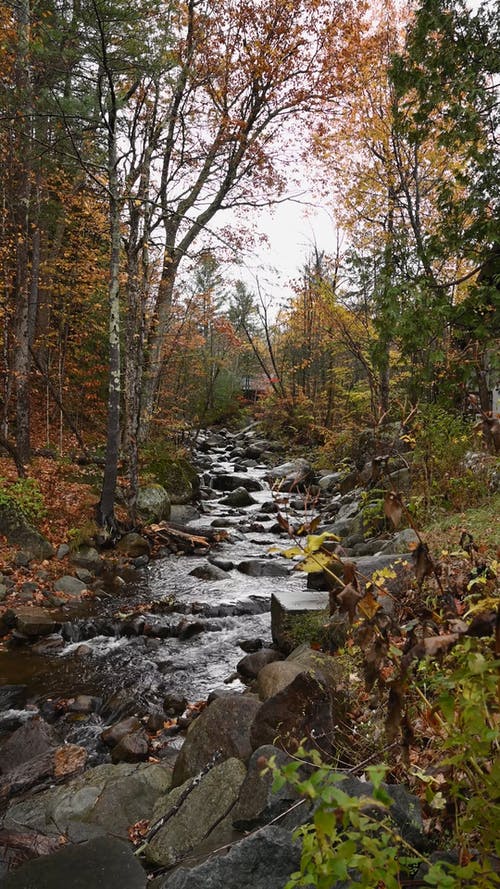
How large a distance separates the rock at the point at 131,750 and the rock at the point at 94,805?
37 centimetres

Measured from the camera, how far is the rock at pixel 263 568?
9.51 m

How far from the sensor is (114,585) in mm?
8711

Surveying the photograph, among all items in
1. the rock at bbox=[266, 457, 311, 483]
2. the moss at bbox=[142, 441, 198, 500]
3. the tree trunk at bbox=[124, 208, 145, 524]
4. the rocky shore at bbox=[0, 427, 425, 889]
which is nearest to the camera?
the rocky shore at bbox=[0, 427, 425, 889]

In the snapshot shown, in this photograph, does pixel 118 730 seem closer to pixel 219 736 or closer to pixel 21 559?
pixel 219 736

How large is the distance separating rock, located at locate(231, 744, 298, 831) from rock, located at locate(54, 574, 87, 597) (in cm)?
583

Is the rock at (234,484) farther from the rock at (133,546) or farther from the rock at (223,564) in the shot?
the rock at (223,564)

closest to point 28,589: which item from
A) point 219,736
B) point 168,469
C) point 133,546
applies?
point 133,546

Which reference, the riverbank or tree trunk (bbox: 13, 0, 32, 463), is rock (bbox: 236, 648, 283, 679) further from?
tree trunk (bbox: 13, 0, 32, 463)

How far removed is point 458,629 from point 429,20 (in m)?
7.52

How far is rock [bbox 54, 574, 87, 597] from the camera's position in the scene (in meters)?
8.02

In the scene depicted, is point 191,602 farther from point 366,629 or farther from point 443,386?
point 366,629

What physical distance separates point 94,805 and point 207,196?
1536 centimetres

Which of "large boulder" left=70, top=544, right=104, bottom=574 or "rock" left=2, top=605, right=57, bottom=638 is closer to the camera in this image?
"rock" left=2, top=605, right=57, bottom=638

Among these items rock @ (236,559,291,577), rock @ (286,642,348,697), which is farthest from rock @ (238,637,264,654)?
rock @ (236,559,291,577)
